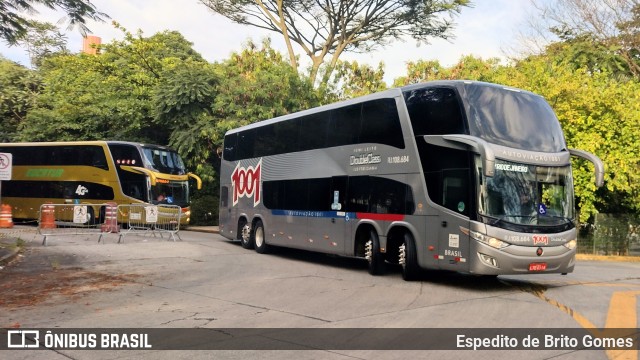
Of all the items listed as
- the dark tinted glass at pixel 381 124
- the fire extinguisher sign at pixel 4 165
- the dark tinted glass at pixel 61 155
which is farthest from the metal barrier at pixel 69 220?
the dark tinted glass at pixel 381 124

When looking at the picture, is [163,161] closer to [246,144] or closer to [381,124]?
[246,144]

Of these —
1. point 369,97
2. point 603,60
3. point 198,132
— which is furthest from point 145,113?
point 603,60

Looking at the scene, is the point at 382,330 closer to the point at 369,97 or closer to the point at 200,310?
the point at 200,310

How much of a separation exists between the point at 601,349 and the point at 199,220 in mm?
29935

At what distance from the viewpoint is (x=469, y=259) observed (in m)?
11.1

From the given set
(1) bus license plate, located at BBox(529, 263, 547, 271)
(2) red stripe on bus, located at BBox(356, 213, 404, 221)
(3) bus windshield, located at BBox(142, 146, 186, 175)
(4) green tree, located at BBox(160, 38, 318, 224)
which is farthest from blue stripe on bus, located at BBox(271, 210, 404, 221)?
(4) green tree, located at BBox(160, 38, 318, 224)

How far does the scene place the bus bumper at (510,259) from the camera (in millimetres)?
10812

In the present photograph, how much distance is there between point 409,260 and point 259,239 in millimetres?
7955

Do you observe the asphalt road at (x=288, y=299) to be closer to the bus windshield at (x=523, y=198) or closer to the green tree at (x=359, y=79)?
the bus windshield at (x=523, y=198)

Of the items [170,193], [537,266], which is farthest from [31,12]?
[170,193]

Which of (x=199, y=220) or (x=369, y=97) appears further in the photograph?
(x=199, y=220)

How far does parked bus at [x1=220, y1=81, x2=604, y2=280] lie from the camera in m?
11.0

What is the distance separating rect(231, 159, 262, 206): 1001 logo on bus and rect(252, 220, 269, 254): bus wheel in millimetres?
790

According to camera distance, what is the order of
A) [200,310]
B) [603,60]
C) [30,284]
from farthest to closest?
[603,60], [30,284], [200,310]
